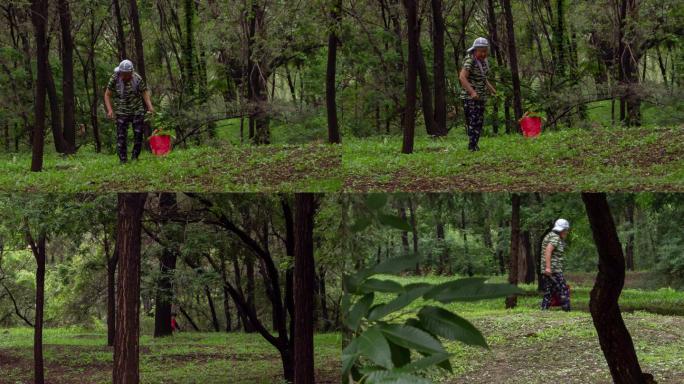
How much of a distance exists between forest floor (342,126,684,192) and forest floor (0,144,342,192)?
0.56 meters

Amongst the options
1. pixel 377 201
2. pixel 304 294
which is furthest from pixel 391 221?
pixel 304 294

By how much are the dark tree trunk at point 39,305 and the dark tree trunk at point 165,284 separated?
0.70m

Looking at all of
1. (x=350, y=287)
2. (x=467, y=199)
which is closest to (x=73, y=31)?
(x=467, y=199)

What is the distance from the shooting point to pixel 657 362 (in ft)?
11.3

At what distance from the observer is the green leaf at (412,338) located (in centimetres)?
153

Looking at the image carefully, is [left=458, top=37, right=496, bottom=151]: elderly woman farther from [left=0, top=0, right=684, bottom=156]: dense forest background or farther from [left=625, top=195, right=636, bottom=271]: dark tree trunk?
[left=0, top=0, right=684, bottom=156]: dense forest background

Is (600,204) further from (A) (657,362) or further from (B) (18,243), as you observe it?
(B) (18,243)

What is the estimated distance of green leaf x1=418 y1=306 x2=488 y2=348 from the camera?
61.1 inches

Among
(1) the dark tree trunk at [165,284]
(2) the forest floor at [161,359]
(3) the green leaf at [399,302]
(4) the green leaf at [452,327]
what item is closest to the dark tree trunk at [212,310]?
(2) the forest floor at [161,359]

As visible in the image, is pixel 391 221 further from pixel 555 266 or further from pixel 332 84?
pixel 332 84

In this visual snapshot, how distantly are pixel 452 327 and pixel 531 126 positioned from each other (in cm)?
1474

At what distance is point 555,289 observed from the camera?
11.4ft

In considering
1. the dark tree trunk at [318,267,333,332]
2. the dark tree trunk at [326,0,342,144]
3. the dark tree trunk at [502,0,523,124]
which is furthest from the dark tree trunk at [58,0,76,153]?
the dark tree trunk at [318,267,333,332]

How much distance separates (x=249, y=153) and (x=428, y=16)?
1162 centimetres
